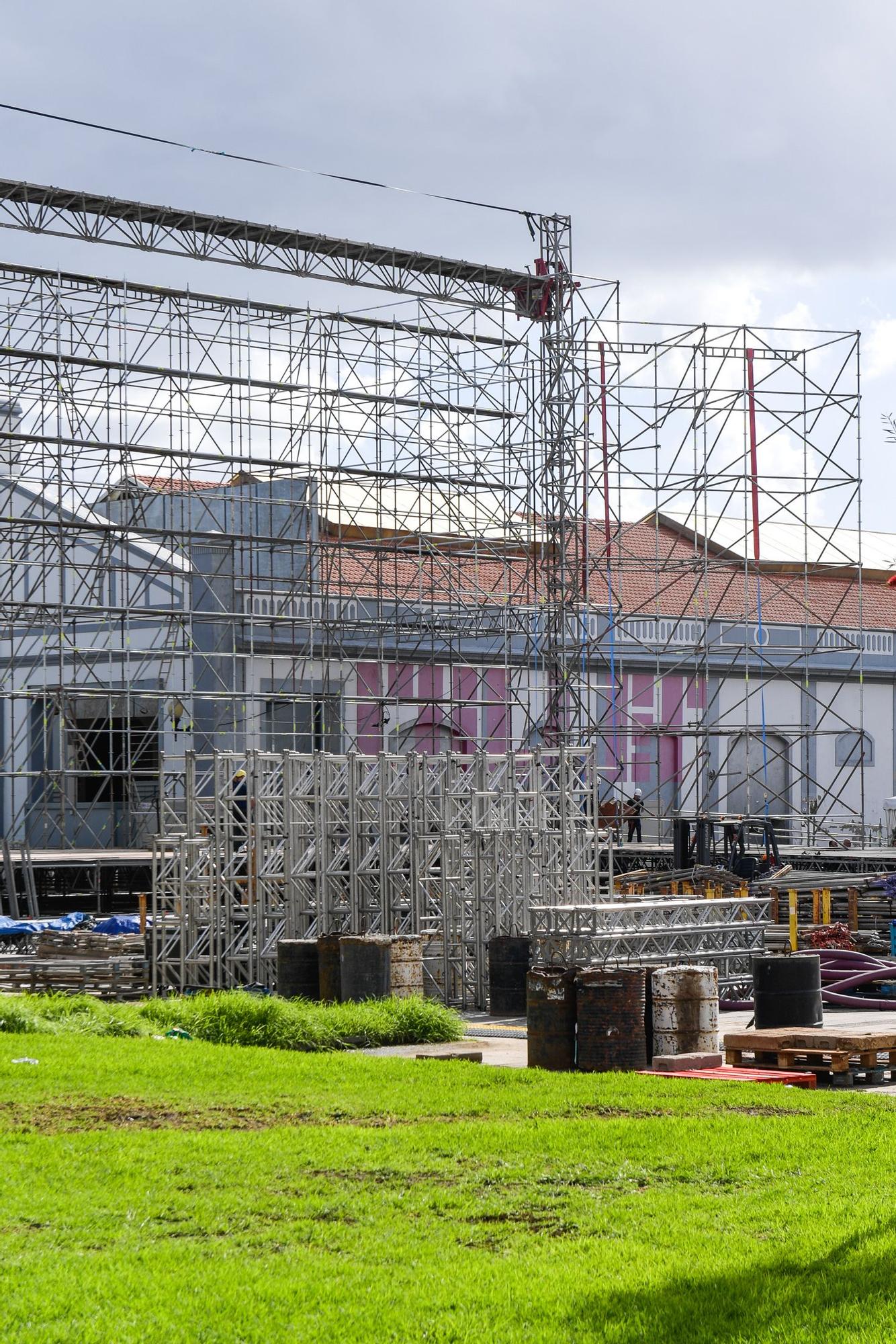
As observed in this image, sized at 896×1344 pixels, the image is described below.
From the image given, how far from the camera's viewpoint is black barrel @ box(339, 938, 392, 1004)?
20.8m

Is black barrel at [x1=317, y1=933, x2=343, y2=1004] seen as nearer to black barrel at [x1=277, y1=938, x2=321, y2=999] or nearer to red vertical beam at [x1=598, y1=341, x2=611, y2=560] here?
black barrel at [x1=277, y1=938, x2=321, y2=999]

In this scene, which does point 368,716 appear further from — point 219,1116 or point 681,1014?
point 219,1116

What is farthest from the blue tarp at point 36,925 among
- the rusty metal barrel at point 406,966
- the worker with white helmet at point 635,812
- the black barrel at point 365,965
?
the worker with white helmet at point 635,812

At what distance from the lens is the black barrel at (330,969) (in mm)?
21141

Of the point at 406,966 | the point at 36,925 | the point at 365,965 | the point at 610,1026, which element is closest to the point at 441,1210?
the point at 610,1026

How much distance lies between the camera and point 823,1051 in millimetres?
15422

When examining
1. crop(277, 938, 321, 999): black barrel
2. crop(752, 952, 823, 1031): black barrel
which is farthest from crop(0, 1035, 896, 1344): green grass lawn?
crop(277, 938, 321, 999): black barrel

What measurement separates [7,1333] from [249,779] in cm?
1664

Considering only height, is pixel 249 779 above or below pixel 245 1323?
above

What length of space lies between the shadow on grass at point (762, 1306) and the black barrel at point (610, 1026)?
7541 millimetres

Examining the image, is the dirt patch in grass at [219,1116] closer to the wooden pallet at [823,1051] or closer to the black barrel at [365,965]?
the wooden pallet at [823,1051]

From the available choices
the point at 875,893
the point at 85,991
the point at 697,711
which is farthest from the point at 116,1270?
the point at 697,711

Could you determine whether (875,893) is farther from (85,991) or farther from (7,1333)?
(7,1333)

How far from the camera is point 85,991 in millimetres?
22734
